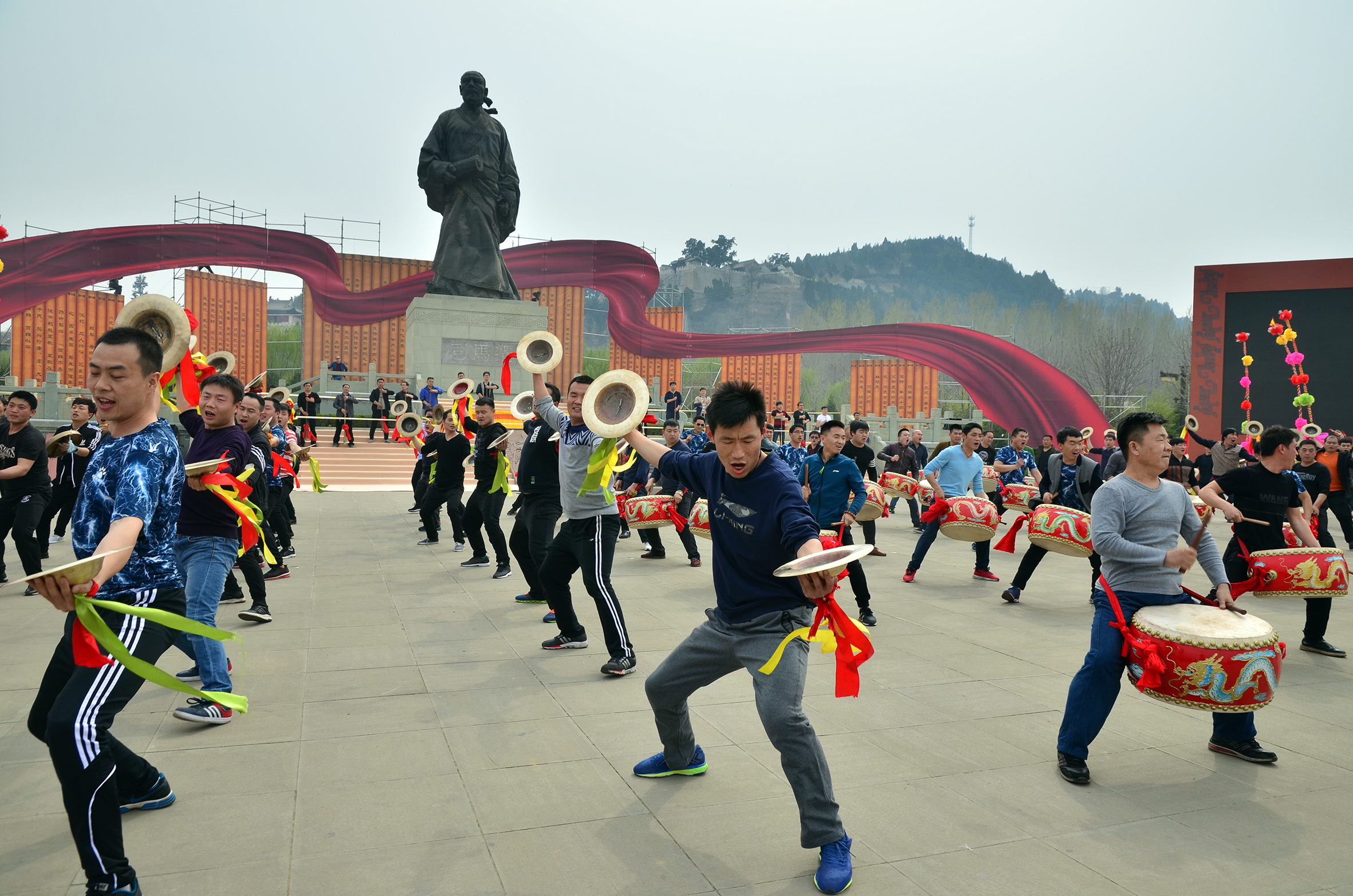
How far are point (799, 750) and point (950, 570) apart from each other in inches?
307

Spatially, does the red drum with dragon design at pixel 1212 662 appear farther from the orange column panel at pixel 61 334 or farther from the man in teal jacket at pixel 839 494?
the orange column panel at pixel 61 334

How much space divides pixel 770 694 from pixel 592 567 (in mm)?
2753

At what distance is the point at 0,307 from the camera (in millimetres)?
24969

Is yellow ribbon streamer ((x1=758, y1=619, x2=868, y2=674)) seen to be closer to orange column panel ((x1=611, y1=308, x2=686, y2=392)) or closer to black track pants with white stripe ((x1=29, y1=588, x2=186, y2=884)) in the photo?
black track pants with white stripe ((x1=29, y1=588, x2=186, y2=884))

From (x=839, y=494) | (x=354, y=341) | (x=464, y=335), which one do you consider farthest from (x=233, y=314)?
(x=839, y=494)

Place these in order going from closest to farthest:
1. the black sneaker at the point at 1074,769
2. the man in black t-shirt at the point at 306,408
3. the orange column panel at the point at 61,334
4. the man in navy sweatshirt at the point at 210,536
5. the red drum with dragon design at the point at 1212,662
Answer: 1. the red drum with dragon design at the point at 1212,662
2. the black sneaker at the point at 1074,769
3. the man in navy sweatshirt at the point at 210,536
4. the man in black t-shirt at the point at 306,408
5. the orange column panel at the point at 61,334

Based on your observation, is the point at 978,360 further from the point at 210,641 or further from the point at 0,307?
the point at 0,307

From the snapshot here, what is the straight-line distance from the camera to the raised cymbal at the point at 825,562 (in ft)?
8.70

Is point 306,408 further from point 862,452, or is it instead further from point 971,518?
point 971,518

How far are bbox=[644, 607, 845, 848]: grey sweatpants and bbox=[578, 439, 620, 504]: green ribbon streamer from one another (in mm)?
1429

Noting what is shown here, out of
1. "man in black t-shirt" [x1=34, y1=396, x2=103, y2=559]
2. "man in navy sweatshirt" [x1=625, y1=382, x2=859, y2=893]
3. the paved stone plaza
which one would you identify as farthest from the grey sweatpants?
"man in black t-shirt" [x1=34, y1=396, x2=103, y2=559]

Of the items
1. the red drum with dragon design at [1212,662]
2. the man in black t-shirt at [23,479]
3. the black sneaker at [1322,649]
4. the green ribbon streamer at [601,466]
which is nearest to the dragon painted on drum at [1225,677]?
the red drum with dragon design at [1212,662]

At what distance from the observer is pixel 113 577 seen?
2.95 metres

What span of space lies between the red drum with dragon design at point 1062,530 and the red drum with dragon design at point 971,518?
0.78 metres
